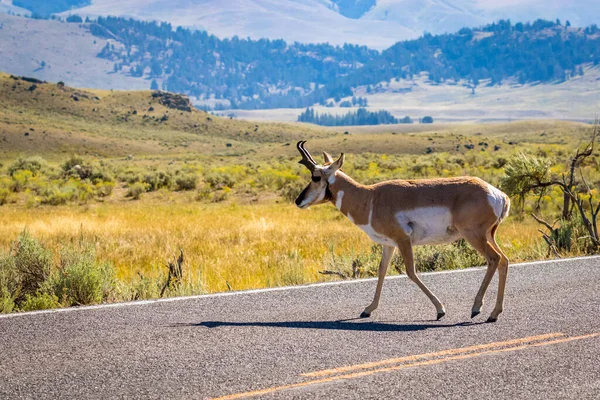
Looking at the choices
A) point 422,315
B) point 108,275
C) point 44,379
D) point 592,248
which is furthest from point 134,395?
point 592,248

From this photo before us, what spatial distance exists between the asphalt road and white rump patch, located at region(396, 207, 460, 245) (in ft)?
2.94

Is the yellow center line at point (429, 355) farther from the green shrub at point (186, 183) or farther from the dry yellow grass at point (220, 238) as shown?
the green shrub at point (186, 183)

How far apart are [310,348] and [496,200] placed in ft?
8.78

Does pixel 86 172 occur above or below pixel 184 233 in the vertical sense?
below

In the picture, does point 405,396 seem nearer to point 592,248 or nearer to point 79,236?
point 592,248

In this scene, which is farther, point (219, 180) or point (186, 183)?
point (219, 180)

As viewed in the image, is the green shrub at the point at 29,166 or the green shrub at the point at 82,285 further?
the green shrub at the point at 29,166

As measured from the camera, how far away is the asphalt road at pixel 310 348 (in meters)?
6.00

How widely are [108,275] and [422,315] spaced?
13.6 ft

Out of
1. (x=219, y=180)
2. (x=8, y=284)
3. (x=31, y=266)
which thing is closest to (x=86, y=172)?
(x=219, y=180)

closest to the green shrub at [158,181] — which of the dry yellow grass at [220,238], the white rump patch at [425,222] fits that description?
the dry yellow grass at [220,238]

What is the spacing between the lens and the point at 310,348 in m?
6.99

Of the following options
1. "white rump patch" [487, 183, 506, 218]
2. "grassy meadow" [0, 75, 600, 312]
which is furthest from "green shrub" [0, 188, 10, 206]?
"white rump patch" [487, 183, 506, 218]

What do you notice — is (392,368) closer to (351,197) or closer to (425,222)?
A: (425,222)
